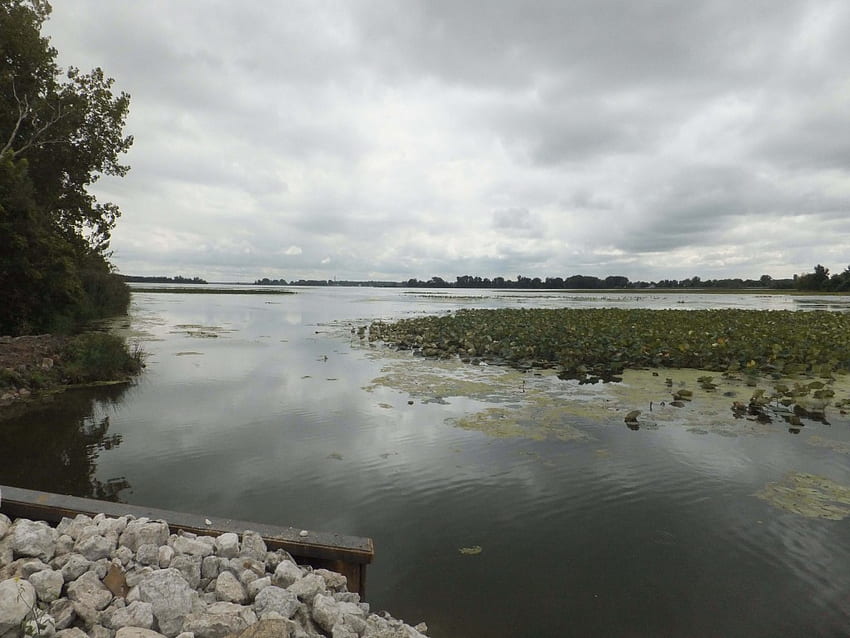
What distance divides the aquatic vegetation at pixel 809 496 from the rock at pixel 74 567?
6.61 meters

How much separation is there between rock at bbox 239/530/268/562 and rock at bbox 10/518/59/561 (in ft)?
4.01

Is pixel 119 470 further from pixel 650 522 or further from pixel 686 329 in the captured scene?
pixel 686 329

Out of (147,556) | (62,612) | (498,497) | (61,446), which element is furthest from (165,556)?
(61,446)

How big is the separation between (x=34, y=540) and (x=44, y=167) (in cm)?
2129

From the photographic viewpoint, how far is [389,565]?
4.33 metres

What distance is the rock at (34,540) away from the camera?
10.2 ft

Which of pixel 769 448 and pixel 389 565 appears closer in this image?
pixel 389 565

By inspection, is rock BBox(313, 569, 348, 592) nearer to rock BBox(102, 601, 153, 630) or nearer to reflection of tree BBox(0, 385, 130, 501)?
rock BBox(102, 601, 153, 630)

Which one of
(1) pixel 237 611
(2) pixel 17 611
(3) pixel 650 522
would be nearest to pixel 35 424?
(2) pixel 17 611

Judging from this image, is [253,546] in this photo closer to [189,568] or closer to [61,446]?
[189,568]

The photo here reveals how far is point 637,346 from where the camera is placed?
14562mm

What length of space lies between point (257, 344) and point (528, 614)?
1871 centimetres

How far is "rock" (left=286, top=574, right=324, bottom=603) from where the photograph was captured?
119 inches

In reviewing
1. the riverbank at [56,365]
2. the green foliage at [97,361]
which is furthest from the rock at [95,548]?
the green foliage at [97,361]
